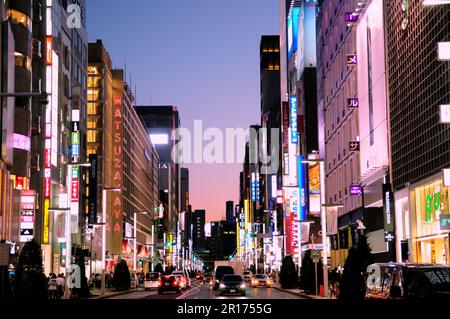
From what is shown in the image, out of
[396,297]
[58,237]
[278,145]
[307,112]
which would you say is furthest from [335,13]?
[278,145]

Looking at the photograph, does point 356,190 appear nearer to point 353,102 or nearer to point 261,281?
point 353,102

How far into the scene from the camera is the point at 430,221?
168 ft

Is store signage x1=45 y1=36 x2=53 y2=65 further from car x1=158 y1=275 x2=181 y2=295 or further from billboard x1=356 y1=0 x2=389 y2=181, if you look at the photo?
billboard x1=356 y1=0 x2=389 y2=181

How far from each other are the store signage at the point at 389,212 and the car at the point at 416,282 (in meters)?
34.7

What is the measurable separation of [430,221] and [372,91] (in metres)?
16.8

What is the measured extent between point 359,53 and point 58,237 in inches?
1383

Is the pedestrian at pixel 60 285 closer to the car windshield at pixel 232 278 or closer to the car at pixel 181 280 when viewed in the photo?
the car windshield at pixel 232 278

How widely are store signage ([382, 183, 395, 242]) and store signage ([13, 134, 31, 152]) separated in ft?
99.6

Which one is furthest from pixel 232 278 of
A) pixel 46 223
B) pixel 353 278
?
pixel 46 223

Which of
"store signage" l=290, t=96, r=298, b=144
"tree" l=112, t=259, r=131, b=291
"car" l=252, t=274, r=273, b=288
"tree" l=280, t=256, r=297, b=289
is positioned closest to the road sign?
"tree" l=112, t=259, r=131, b=291

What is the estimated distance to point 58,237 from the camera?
82.2m

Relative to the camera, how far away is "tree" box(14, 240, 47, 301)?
4294 cm

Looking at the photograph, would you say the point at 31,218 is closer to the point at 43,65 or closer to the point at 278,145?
the point at 43,65
